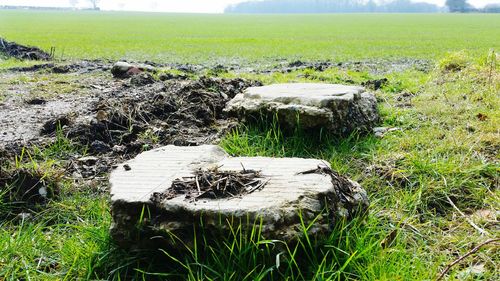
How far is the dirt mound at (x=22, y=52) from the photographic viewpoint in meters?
13.5

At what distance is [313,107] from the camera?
14.6 feet

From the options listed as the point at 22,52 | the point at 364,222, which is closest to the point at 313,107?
the point at 364,222

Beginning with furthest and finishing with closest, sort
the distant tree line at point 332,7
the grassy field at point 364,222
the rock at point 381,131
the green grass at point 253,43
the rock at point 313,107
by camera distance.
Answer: the distant tree line at point 332,7 < the green grass at point 253,43 < the rock at point 381,131 < the rock at point 313,107 < the grassy field at point 364,222

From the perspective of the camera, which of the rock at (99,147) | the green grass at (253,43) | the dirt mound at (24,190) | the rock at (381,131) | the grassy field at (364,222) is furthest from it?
the green grass at (253,43)

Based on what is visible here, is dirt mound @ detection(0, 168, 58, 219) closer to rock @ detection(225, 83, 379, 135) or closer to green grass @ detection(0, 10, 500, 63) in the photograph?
rock @ detection(225, 83, 379, 135)

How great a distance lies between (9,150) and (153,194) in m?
2.42

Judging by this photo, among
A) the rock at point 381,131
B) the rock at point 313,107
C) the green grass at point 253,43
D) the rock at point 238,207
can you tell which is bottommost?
the green grass at point 253,43

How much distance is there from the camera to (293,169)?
306 centimetres

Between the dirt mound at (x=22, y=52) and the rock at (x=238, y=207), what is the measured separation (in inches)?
465

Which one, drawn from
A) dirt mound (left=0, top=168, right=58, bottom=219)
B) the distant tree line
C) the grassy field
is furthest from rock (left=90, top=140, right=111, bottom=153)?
the distant tree line

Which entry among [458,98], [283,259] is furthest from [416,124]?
[283,259]

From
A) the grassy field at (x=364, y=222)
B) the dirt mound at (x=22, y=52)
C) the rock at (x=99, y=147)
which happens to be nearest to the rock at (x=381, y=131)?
the grassy field at (x=364, y=222)

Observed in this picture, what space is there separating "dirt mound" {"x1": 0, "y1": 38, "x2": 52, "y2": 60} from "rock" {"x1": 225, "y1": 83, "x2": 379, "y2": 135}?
402 inches

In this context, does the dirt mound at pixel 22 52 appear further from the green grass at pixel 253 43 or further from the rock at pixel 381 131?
the rock at pixel 381 131
